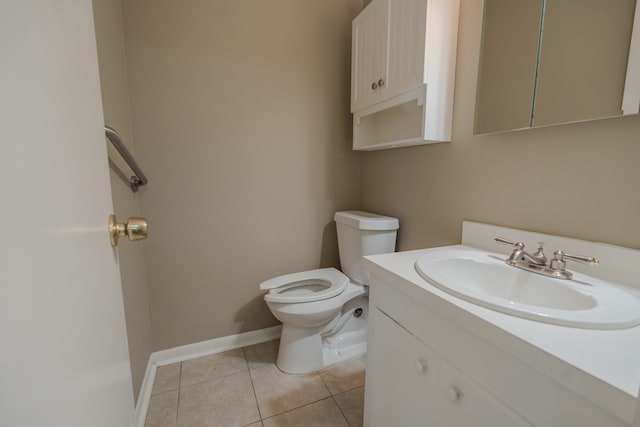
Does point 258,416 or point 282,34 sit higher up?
point 282,34

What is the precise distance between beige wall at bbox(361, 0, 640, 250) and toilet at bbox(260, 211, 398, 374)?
225mm

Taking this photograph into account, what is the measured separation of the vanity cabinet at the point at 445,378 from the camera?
44 cm

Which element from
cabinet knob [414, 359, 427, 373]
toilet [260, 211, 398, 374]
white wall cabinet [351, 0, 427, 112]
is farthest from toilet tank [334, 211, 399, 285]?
cabinet knob [414, 359, 427, 373]

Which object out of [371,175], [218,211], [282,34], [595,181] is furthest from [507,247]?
[282,34]

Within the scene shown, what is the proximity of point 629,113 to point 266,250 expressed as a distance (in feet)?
5.18

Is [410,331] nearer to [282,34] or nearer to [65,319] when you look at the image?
[65,319]

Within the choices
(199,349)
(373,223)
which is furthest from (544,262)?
(199,349)

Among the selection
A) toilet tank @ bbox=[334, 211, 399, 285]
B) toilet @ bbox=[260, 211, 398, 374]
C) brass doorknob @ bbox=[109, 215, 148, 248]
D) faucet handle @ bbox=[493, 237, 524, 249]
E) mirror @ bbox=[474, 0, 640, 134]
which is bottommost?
toilet @ bbox=[260, 211, 398, 374]

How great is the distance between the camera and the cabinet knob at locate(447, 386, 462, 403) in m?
0.61

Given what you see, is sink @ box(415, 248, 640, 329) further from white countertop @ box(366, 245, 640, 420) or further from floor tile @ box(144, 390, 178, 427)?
floor tile @ box(144, 390, 178, 427)

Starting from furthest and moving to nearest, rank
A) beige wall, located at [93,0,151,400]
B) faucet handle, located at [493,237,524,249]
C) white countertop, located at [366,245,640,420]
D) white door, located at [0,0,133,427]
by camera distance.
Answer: beige wall, located at [93,0,151,400], faucet handle, located at [493,237,524,249], white countertop, located at [366,245,640,420], white door, located at [0,0,133,427]

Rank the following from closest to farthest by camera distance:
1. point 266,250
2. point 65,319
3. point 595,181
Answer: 1. point 65,319
2. point 595,181
3. point 266,250

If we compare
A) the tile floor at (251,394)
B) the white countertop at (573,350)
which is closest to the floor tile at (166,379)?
the tile floor at (251,394)

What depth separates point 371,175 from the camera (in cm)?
175
